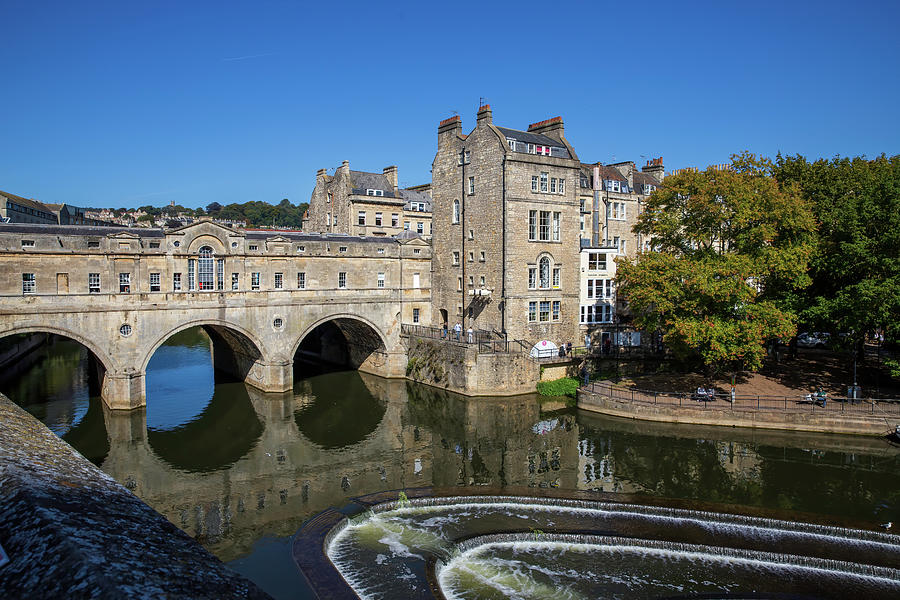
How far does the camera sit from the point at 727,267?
3044cm

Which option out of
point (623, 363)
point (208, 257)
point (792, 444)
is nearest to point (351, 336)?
point (208, 257)

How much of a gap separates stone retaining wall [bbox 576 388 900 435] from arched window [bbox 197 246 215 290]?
22.2 m

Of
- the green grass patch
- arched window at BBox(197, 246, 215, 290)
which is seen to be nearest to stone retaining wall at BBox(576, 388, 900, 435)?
the green grass patch

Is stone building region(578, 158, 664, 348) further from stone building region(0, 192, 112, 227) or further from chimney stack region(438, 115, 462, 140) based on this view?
stone building region(0, 192, 112, 227)

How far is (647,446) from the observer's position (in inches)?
1098

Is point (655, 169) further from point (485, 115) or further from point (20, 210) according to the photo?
point (20, 210)

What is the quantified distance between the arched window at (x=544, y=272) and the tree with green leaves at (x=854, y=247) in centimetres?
1414

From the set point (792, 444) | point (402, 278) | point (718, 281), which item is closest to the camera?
point (792, 444)

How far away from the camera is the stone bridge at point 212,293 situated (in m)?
31.2

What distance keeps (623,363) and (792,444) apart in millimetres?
12659

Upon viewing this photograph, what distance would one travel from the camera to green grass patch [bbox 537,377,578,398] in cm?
3675

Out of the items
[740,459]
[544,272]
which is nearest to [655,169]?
[544,272]

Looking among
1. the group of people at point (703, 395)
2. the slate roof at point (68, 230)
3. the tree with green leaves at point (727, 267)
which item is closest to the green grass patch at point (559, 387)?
the tree with green leaves at point (727, 267)

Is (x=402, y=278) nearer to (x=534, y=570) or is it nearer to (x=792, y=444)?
(x=792, y=444)
